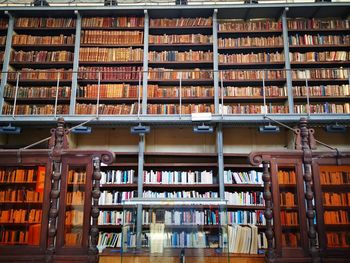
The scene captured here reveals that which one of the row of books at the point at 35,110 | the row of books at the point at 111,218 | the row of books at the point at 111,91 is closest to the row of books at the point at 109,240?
the row of books at the point at 111,218

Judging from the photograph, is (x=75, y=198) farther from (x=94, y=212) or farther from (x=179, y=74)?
(x=179, y=74)

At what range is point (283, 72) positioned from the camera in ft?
19.0

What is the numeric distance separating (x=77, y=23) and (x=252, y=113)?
12.6 ft

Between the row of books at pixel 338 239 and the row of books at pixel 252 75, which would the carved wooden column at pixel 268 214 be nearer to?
the row of books at pixel 338 239

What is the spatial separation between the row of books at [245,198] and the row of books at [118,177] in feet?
5.63

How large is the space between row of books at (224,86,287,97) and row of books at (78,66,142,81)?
1.71 m

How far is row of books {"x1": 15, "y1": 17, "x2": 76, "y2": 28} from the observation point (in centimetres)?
612

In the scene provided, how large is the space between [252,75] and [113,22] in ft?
9.65

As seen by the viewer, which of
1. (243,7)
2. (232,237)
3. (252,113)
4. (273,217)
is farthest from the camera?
(243,7)

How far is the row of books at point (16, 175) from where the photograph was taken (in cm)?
383

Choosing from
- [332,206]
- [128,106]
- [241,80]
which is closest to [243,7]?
[241,80]

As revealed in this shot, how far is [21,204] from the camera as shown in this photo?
3844mm

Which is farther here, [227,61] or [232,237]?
[227,61]

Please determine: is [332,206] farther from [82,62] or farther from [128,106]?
[82,62]
